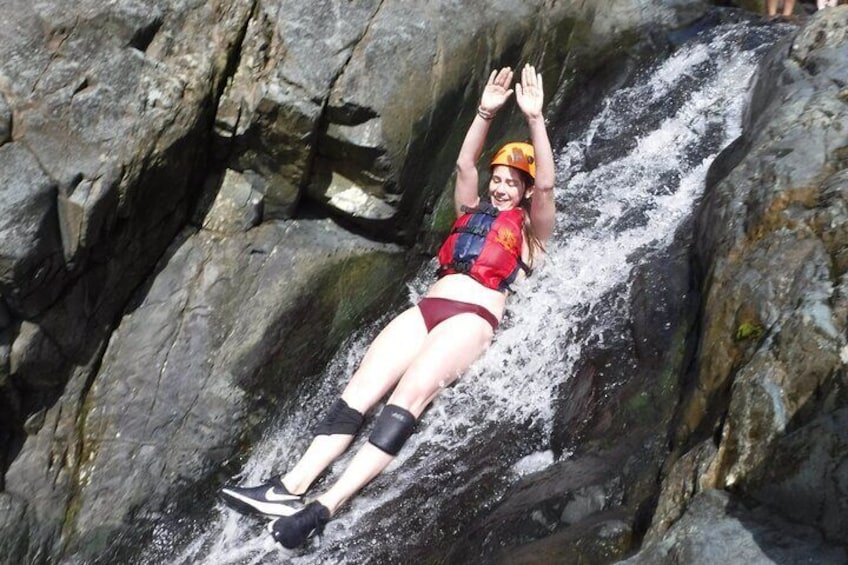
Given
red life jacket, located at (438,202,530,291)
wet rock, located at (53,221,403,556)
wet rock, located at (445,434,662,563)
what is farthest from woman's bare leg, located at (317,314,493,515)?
wet rock, located at (53,221,403,556)

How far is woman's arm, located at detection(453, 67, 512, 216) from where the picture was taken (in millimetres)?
5578

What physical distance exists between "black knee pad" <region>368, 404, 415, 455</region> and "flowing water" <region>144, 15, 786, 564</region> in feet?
0.67

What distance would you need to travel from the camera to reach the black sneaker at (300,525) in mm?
4430

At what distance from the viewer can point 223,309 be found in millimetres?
5387

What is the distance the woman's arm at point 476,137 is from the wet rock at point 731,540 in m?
3.03

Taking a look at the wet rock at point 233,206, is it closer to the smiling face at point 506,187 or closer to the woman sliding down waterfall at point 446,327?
the woman sliding down waterfall at point 446,327

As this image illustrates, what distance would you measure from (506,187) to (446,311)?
1.04m

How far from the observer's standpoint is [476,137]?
224 inches

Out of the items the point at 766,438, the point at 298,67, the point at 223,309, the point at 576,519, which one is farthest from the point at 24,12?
the point at 766,438

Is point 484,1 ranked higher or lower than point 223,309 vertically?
higher

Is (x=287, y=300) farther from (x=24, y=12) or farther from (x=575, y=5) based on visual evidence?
(x=575, y=5)

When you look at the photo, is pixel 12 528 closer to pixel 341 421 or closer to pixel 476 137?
pixel 341 421

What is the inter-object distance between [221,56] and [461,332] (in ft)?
7.37

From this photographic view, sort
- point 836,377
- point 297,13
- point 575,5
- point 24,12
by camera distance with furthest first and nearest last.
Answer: point 575,5, point 297,13, point 24,12, point 836,377
